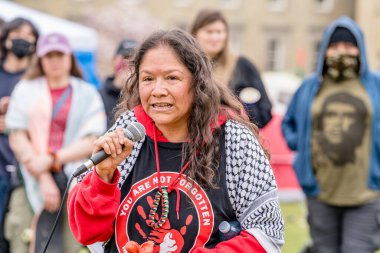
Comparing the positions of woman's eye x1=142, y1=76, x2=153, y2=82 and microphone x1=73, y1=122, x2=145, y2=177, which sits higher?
woman's eye x1=142, y1=76, x2=153, y2=82

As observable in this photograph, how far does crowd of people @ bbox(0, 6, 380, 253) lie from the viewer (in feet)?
10.3

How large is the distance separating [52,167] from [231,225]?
2.64 meters

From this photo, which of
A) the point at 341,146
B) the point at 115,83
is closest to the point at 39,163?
the point at 115,83

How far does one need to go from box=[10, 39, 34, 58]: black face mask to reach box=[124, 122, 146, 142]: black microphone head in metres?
3.37

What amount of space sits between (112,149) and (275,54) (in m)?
47.7

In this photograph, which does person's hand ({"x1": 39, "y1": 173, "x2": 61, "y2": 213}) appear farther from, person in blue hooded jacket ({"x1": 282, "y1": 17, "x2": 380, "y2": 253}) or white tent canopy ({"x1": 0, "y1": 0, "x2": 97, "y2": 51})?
white tent canopy ({"x1": 0, "y1": 0, "x2": 97, "y2": 51})

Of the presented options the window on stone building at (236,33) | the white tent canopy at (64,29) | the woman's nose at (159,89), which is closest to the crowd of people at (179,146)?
the woman's nose at (159,89)

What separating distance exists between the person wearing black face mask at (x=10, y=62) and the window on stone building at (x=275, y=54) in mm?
43846

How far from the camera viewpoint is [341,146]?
6.09 m

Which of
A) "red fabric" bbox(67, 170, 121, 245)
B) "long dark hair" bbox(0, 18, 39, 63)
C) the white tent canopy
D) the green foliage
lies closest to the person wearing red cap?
"long dark hair" bbox(0, 18, 39, 63)

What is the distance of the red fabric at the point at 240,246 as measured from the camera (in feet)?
10.2

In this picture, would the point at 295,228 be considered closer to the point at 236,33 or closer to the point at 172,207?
the point at 172,207

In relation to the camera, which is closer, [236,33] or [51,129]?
[51,129]

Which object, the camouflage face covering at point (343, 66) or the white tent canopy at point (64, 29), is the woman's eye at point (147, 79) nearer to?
the camouflage face covering at point (343, 66)
